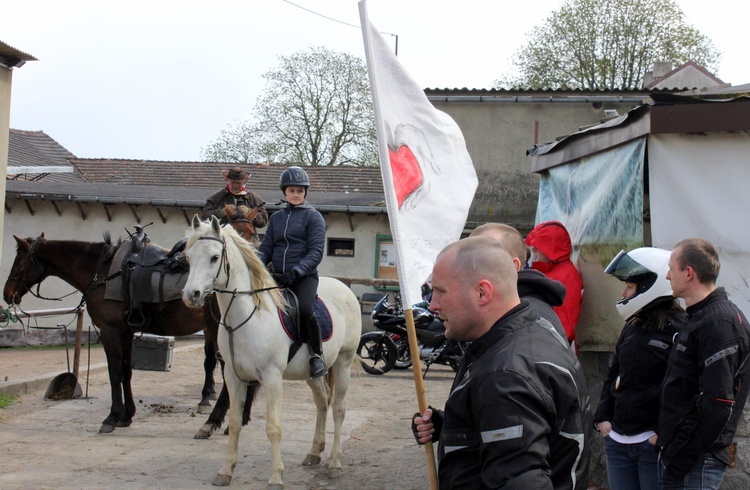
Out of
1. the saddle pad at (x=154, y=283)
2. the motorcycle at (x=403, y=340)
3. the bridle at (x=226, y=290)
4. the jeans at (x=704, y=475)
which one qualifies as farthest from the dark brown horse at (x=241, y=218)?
the jeans at (x=704, y=475)

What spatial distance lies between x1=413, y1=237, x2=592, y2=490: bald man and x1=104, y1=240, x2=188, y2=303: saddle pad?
25.0ft

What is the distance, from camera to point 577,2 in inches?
1668

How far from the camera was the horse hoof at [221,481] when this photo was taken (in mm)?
6926

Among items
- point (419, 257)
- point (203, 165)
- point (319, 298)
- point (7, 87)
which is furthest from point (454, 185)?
point (203, 165)

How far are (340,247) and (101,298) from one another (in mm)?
13170

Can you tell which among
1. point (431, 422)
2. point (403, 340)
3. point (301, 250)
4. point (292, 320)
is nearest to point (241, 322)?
point (292, 320)

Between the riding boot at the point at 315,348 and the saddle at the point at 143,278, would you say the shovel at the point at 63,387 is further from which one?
the riding boot at the point at 315,348

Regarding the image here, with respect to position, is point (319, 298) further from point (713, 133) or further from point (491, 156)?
point (491, 156)

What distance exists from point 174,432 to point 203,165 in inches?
922

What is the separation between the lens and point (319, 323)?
25.0 ft

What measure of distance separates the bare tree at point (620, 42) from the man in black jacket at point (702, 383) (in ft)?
128

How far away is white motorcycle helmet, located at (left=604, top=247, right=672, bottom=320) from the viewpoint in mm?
4344

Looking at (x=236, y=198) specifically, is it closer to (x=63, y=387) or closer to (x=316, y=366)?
(x=316, y=366)

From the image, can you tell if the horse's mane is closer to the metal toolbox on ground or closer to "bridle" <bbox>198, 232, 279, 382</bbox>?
"bridle" <bbox>198, 232, 279, 382</bbox>
